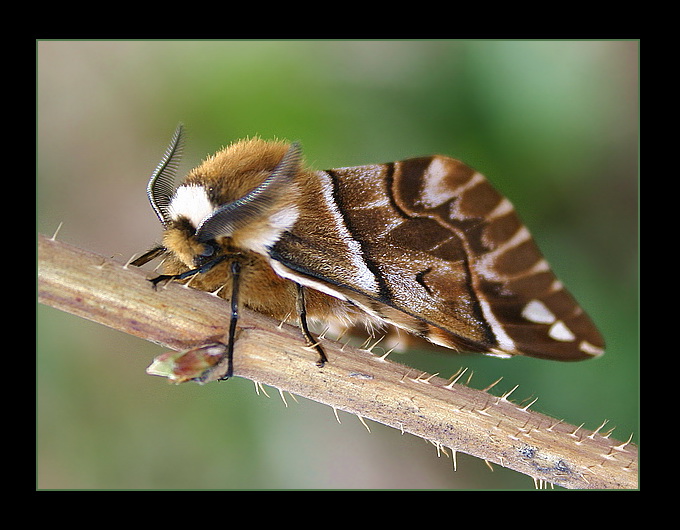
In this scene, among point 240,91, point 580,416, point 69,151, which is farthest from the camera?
point 69,151

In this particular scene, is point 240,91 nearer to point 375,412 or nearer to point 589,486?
point 375,412

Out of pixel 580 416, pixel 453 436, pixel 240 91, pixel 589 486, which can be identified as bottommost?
pixel 580 416

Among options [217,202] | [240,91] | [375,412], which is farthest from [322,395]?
[240,91]

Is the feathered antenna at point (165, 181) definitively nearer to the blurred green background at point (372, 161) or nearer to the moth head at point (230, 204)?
the moth head at point (230, 204)

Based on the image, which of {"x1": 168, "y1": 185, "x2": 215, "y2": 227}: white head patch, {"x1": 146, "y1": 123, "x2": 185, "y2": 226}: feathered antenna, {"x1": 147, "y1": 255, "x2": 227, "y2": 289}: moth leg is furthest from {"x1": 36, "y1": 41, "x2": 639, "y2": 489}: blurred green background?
{"x1": 147, "y1": 255, "x2": 227, "y2": 289}: moth leg

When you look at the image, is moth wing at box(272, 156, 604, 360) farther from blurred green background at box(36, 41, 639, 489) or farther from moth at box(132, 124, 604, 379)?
blurred green background at box(36, 41, 639, 489)

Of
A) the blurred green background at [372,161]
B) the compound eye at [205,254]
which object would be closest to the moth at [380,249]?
the compound eye at [205,254]
